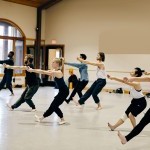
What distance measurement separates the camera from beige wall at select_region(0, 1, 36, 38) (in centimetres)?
1316

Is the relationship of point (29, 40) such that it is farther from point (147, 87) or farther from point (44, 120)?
point (44, 120)

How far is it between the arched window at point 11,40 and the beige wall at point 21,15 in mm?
215

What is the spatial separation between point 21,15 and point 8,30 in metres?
0.97

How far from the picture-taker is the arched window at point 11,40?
13180 millimetres

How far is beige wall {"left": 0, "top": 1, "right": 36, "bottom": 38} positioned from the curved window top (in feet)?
0.87

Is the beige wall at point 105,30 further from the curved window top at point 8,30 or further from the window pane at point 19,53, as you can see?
the curved window top at point 8,30

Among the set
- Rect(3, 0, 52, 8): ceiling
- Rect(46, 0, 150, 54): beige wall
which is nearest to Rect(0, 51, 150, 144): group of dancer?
Rect(46, 0, 150, 54): beige wall

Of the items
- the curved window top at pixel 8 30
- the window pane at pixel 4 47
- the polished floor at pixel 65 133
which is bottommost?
the polished floor at pixel 65 133

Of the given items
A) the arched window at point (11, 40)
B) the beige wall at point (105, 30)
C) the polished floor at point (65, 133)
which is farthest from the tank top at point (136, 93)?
A: the arched window at point (11, 40)

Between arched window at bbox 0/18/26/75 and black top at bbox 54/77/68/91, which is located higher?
arched window at bbox 0/18/26/75

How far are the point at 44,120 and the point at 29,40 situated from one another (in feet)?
28.8

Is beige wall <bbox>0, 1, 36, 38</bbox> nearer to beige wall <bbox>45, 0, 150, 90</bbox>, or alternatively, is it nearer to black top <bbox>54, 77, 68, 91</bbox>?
beige wall <bbox>45, 0, 150, 90</bbox>

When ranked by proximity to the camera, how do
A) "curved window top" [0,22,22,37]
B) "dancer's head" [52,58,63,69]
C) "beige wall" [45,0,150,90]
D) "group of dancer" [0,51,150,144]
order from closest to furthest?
"group of dancer" [0,51,150,144], "dancer's head" [52,58,63,69], "beige wall" [45,0,150,90], "curved window top" [0,22,22,37]

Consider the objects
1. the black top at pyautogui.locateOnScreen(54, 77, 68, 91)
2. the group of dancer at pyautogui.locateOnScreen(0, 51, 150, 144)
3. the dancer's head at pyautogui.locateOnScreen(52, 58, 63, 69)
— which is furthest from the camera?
the black top at pyautogui.locateOnScreen(54, 77, 68, 91)
